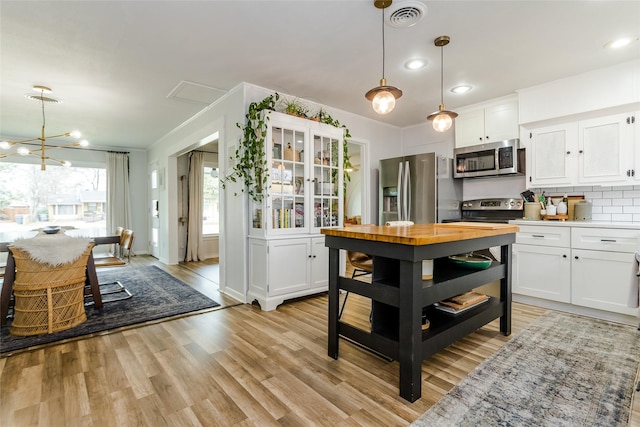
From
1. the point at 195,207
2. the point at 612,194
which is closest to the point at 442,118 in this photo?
the point at 612,194

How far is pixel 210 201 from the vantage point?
6.90 meters

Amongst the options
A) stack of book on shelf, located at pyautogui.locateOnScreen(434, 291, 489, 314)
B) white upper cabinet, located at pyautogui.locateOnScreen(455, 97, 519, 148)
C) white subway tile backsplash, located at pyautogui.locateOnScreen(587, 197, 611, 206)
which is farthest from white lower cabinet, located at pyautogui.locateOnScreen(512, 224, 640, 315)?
stack of book on shelf, located at pyautogui.locateOnScreen(434, 291, 489, 314)

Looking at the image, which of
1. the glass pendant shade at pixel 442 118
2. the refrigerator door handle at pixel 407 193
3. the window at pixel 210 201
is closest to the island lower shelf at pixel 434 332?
the glass pendant shade at pixel 442 118

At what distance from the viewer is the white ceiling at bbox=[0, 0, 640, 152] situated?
7.10 ft

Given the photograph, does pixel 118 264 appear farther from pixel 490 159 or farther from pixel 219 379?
pixel 490 159

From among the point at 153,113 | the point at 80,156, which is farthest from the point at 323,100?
the point at 80,156

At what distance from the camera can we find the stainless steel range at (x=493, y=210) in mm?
3906

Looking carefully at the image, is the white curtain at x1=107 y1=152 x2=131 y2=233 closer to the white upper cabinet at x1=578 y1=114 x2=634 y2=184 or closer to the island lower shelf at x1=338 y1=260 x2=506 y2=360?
the island lower shelf at x1=338 y1=260 x2=506 y2=360

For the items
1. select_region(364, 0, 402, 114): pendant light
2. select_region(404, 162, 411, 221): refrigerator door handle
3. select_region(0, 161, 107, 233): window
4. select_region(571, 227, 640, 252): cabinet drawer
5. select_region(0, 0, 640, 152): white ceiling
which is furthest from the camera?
select_region(0, 161, 107, 233): window

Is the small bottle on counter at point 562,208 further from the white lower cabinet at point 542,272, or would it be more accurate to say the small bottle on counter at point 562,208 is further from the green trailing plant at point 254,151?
the green trailing plant at point 254,151

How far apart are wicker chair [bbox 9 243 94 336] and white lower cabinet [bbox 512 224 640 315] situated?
4.63 meters

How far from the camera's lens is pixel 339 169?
400 centimetres

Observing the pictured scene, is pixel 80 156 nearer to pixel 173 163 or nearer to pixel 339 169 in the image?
pixel 173 163

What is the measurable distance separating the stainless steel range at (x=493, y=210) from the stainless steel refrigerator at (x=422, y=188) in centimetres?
14
